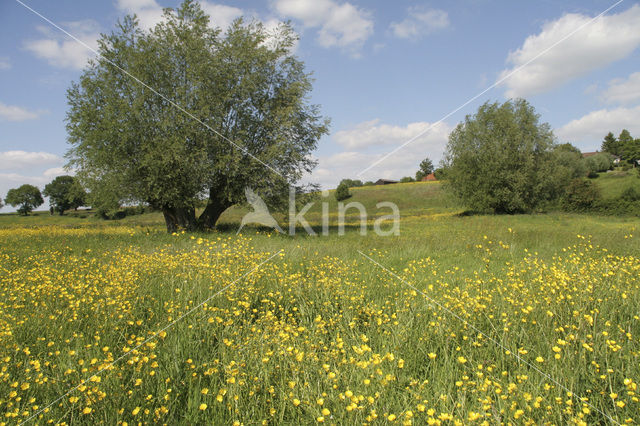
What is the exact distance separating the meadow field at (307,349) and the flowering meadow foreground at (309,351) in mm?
21

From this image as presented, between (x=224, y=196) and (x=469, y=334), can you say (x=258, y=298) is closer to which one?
(x=469, y=334)

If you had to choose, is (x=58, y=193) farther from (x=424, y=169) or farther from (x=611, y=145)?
(x=611, y=145)

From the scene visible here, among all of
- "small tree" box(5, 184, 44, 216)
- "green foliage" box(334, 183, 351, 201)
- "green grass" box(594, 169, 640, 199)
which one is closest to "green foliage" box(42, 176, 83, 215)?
"small tree" box(5, 184, 44, 216)

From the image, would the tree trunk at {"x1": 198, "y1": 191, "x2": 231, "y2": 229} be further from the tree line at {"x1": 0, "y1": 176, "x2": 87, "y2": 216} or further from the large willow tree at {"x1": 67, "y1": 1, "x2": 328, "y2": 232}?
the tree line at {"x1": 0, "y1": 176, "x2": 87, "y2": 216}

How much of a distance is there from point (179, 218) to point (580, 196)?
48229mm

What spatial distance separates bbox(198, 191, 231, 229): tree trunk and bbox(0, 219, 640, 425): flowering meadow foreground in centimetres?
1150

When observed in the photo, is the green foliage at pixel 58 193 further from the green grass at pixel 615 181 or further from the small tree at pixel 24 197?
the green grass at pixel 615 181

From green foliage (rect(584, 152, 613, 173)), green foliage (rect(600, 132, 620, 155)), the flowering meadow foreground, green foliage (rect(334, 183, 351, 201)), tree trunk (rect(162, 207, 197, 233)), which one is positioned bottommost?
the flowering meadow foreground

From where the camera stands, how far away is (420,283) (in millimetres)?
6199

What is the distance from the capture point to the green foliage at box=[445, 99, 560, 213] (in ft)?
109

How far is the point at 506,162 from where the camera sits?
33531 millimetres

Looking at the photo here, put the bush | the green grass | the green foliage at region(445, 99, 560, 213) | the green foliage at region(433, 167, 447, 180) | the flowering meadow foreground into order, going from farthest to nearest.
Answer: the green grass < the bush < the green foliage at region(433, 167, 447, 180) < the green foliage at region(445, 99, 560, 213) < the flowering meadow foreground

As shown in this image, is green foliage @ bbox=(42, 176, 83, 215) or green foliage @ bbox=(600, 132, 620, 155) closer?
green foliage @ bbox=(42, 176, 83, 215)

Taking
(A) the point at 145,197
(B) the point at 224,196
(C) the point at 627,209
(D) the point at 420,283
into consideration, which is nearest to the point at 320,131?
(B) the point at 224,196
